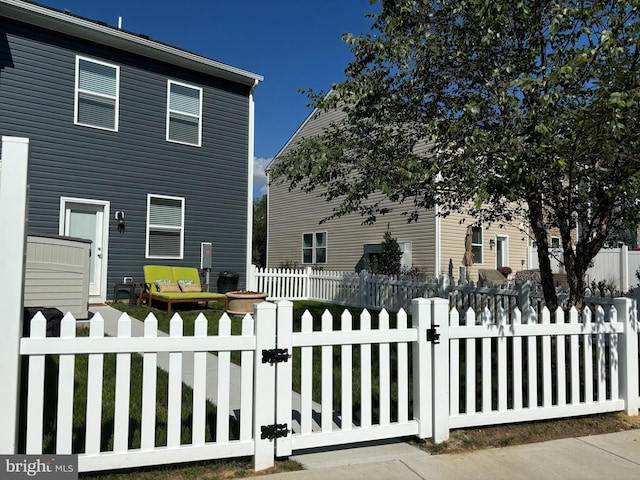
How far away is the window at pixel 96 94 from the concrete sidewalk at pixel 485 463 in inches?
388

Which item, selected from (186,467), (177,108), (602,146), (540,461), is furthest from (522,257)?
(186,467)

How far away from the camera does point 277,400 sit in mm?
3078

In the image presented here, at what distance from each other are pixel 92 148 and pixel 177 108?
7.67 ft

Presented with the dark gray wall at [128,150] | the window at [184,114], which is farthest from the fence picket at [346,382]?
the window at [184,114]

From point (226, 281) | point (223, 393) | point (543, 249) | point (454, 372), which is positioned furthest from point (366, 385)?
point (226, 281)

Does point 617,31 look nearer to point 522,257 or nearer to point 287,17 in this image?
point 287,17

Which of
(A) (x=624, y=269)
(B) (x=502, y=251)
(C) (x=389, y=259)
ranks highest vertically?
(B) (x=502, y=251)

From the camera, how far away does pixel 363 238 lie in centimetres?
1769

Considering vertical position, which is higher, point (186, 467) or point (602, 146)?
point (602, 146)

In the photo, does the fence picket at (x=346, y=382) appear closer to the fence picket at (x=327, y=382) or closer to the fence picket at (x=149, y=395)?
the fence picket at (x=327, y=382)

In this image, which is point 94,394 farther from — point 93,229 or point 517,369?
point 93,229

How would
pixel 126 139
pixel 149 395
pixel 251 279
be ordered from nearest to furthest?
pixel 149 395
pixel 126 139
pixel 251 279

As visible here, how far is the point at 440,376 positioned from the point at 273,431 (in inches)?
51.6

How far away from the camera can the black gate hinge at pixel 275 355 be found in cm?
307
